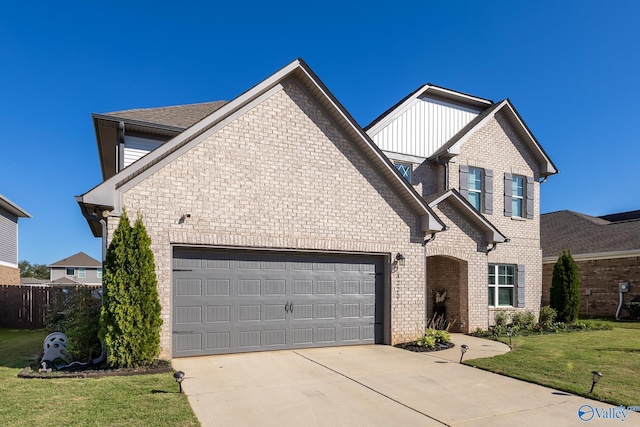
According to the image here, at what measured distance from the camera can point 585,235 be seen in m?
24.6

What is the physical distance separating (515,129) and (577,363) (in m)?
11.1

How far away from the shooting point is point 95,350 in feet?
28.7

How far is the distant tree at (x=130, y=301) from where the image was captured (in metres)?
8.04

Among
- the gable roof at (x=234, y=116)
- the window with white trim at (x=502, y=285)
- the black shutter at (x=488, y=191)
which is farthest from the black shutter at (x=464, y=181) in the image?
the gable roof at (x=234, y=116)

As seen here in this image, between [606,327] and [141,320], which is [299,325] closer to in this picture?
[141,320]

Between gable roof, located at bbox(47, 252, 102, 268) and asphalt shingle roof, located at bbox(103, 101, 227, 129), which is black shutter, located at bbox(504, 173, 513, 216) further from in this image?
gable roof, located at bbox(47, 252, 102, 268)

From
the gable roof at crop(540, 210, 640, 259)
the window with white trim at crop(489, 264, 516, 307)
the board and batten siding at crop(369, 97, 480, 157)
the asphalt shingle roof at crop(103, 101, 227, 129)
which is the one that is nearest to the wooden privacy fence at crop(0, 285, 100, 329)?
the asphalt shingle roof at crop(103, 101, 227, 129)

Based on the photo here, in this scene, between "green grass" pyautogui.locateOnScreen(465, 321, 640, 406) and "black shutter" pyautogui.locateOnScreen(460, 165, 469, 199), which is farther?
"black shutter" pyautogui.locateOnScreen(460, 165, 469, 199)

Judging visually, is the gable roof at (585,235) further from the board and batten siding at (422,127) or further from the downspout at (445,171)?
the downspout at (445,171)

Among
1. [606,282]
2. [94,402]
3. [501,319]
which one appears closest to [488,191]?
[501,319]

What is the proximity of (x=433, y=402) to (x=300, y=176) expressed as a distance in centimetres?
600

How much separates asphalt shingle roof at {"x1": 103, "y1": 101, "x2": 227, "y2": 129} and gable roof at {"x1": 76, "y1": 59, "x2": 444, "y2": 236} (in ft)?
7.19

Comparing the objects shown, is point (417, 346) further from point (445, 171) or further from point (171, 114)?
point (171, 114)

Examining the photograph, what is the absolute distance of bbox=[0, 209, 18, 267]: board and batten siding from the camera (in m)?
25.6
